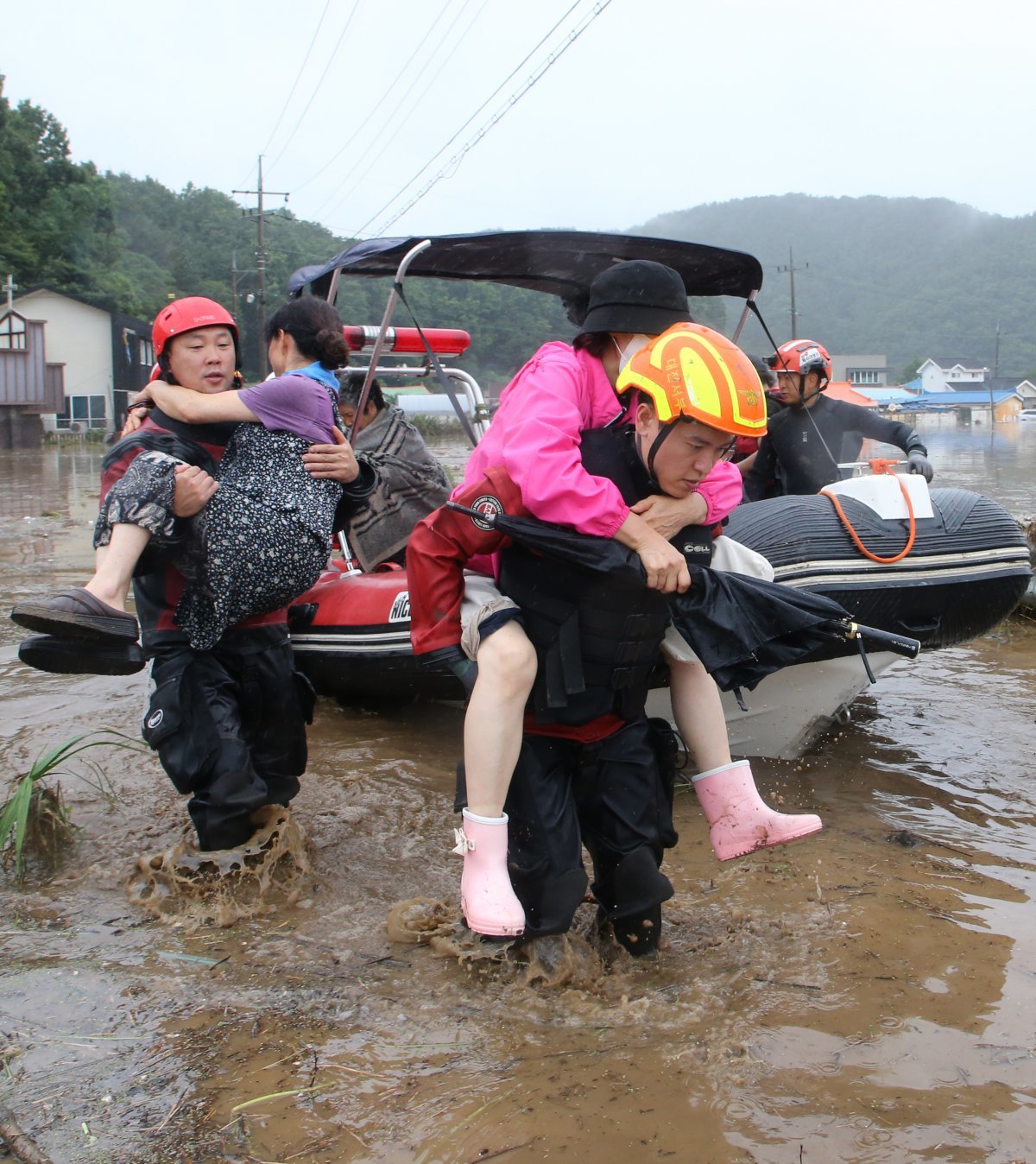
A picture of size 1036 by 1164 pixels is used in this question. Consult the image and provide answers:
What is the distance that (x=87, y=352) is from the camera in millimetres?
47688

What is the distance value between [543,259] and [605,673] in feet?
8.27

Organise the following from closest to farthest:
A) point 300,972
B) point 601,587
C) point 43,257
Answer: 1. point 601,587
2. point 300,972
3. point 43,257

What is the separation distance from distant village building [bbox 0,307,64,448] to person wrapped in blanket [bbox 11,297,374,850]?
37497 millimetres

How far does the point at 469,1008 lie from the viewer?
2936 millimetres

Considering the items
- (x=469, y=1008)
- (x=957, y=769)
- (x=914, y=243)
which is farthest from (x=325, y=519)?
(x=914, y=243)

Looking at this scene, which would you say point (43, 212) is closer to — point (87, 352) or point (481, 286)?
point (87, 352)

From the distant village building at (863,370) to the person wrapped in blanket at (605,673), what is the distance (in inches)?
4352

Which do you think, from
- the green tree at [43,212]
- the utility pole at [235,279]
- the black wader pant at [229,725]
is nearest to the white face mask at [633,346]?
the black wader pant at [229,725]

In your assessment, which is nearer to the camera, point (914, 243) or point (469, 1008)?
point (469, 1008)

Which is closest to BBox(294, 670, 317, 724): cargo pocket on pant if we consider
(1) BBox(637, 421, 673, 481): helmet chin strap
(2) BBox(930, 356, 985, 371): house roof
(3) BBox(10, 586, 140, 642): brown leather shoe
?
(3) BBox(10, 586, 140, 642): brown leather shoe

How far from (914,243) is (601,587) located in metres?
208

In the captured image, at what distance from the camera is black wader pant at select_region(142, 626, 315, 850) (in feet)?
11.4

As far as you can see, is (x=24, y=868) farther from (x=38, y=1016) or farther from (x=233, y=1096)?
(x=233, y=1096)

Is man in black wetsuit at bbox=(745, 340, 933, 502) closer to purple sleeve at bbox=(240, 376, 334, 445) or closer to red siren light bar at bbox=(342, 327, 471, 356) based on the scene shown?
red siren light bar at bbox=(342, 327, 471, 356)
